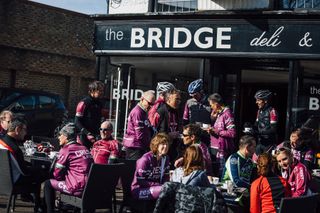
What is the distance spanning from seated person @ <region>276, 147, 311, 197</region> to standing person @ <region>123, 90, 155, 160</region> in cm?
230

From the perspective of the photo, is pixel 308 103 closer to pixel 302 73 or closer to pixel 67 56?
pixel 302 73

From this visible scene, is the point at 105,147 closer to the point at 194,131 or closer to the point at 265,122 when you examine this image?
the point at 194,131

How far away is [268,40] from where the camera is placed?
10.7m

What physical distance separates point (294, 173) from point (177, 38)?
5.82 meters

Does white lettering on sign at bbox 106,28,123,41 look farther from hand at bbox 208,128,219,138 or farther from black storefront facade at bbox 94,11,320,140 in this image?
hand at bbox 208,128,219,138

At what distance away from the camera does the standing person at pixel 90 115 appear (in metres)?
8.66

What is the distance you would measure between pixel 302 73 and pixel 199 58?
80.5 inches

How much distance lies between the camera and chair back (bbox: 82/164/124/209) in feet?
20.1

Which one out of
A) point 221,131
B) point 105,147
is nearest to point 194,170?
point 105,147

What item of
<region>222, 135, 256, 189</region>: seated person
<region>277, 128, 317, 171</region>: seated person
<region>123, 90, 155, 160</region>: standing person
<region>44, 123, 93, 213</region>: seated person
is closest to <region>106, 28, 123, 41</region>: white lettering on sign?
<region>123, 90, 155, 160</region>: standing person

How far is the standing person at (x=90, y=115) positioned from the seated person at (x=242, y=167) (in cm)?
289

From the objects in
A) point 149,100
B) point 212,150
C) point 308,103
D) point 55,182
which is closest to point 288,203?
point 55,182

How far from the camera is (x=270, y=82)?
476 inches

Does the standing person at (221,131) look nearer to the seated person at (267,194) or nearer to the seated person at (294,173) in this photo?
the seated person at (294,173)
